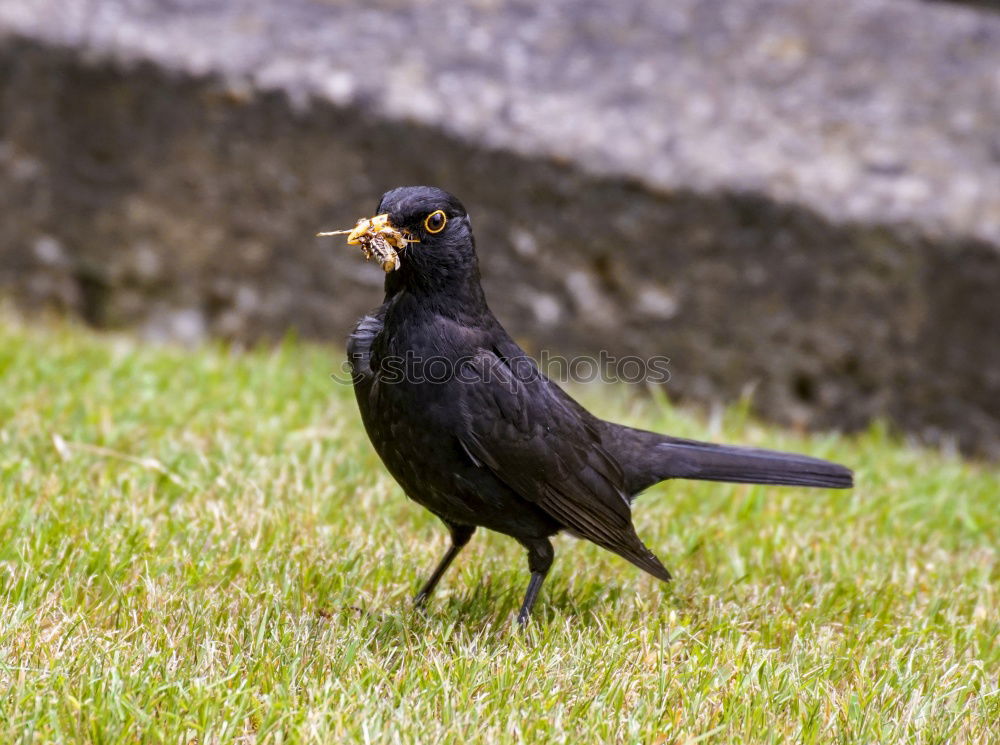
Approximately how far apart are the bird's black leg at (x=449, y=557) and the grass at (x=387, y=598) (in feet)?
0.19

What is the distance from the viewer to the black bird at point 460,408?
2.93 m

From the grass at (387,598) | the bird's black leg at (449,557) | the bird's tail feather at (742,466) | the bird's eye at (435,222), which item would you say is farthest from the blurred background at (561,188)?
the bird's eye at (435,222)

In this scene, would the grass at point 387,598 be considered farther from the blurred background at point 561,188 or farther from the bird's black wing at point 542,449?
the blurred background at point 561,188

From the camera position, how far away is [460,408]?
293 centimetres

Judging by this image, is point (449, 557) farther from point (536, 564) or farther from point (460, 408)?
point (460, 408)

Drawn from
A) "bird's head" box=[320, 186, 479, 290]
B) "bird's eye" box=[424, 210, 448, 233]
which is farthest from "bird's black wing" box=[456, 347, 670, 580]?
"bird's eye" box=[424, 210, 448, 233]

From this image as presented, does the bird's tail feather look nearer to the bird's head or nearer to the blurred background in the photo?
the bird's head

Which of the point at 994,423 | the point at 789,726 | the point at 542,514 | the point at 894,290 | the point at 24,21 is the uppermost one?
the point at 24,21

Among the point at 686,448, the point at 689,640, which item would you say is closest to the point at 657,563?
the point at 689,640

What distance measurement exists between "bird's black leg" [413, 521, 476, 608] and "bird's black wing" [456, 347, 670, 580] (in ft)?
1.05

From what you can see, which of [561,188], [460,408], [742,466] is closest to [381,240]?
[460,408]

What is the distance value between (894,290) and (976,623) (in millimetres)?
2310

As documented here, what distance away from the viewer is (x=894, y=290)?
17.5 feet

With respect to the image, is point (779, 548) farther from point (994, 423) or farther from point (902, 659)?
point (994, 423)
